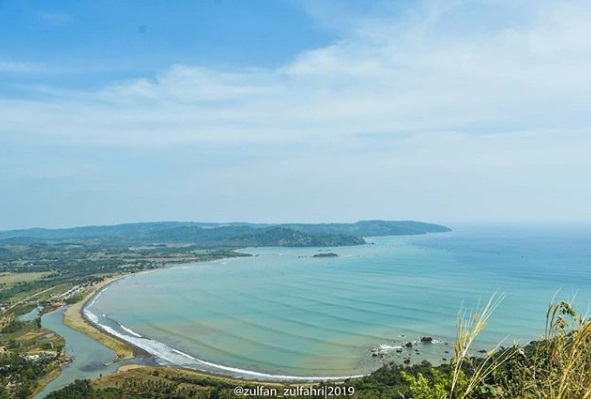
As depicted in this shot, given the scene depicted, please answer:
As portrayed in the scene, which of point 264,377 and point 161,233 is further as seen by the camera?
point 161,233

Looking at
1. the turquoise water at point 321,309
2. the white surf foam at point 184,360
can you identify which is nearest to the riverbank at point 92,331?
the white surf foam at point 184,360

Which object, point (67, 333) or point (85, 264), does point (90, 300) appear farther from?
point (85, 264)

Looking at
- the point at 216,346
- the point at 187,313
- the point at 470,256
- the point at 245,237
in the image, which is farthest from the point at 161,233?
the point at 216,346

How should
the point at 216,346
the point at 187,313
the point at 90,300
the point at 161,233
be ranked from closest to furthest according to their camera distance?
the point at 216,346 < the point at 187,313 < the point at 90,300 < the point at 161,233

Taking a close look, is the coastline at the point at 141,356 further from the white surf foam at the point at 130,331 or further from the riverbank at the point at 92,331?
the white surf foam at the point at 130,331

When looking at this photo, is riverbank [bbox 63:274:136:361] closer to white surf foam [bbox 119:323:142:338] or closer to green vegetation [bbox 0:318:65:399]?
white surf foam [bbox 119:323:142:338]

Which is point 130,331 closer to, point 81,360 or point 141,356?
point 81,360
